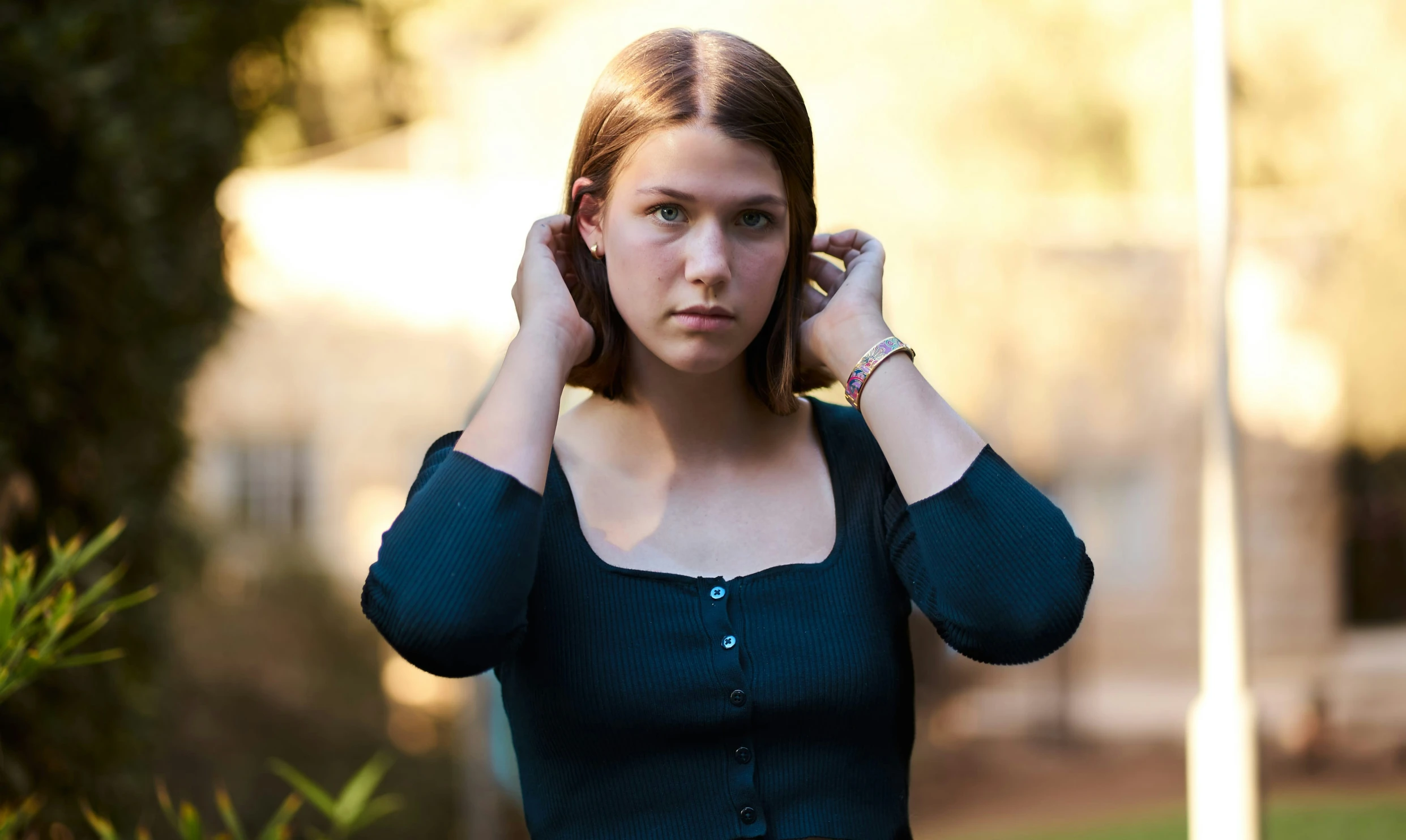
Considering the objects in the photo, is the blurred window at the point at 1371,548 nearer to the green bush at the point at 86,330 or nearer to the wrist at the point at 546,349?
the green bush at the point at 86,330

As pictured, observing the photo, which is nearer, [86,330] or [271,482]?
[86,330]

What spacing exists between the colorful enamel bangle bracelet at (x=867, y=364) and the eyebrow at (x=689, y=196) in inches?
9.9

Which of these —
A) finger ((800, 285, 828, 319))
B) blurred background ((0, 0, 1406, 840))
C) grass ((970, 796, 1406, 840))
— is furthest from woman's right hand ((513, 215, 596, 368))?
grass ((970, 796, 1406, 840))

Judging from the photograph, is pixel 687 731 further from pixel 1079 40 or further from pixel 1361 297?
pixel 1361 297

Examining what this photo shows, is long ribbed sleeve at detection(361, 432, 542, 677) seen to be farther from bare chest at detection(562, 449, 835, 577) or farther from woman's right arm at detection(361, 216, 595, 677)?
bare chest at detection(562, 449, 835, 577)

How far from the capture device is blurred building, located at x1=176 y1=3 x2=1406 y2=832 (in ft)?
41.0

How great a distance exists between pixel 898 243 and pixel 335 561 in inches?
238

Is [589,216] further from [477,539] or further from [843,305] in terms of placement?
[477,539]

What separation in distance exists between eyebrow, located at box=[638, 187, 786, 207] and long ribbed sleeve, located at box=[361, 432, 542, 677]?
42cm

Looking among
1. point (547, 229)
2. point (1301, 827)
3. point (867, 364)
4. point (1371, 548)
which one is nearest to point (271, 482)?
point (1301, 827)

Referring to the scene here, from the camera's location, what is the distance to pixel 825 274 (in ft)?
7.36

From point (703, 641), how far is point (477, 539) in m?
0.32

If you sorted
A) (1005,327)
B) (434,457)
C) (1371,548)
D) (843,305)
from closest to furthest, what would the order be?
(434,457) < (843,305) < (1005,327) < (1371,548)

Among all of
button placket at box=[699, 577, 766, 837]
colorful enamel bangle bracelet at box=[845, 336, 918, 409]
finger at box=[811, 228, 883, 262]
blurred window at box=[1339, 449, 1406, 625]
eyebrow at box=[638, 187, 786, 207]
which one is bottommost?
blurred window at box=[1339, 449, 1406, 625]
